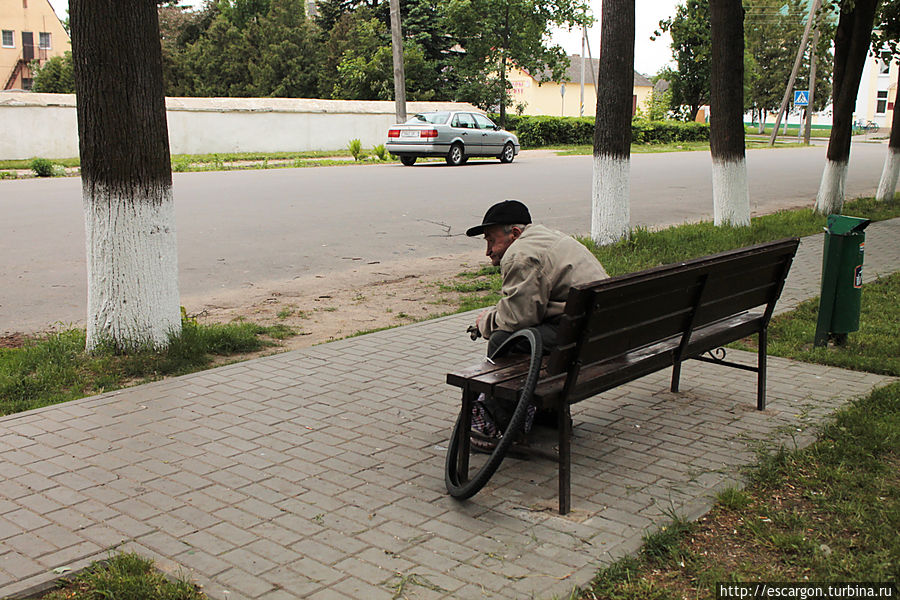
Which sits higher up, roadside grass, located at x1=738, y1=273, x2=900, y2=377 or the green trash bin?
the green trash bin

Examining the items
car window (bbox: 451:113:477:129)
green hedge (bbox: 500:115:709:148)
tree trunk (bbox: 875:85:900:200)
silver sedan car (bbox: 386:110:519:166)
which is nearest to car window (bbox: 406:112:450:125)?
silver sedan car (bbox: 386:110:519:166)

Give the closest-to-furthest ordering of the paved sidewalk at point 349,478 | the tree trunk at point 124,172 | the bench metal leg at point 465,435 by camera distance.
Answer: the paved sidewalk at point 349,478
the bench metal leg at point 465,435
the tree trunk at point 124,172

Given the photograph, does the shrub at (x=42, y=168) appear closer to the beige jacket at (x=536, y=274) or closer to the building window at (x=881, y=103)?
the beige jacket at (x=536, y=274)

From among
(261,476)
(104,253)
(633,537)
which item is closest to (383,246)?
(104,253)

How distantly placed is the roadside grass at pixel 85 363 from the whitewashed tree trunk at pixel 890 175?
1401 cm

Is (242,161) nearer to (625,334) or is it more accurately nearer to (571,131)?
(571,131)

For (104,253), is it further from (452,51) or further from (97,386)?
(452,51)

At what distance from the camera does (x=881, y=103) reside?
91938 millimetres

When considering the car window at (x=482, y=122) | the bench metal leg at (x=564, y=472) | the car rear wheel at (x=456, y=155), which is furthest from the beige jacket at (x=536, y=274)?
the car window at (x=482, y=122)

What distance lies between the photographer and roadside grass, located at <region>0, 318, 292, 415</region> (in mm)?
5363

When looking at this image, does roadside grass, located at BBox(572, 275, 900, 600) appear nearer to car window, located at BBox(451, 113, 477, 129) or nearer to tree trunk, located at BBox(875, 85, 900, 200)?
tree trunk, located at BBox(875, 85, 900, 200)

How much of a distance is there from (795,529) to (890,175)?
1515 cm

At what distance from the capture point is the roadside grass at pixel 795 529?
123 inches

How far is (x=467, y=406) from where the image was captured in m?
3.88
